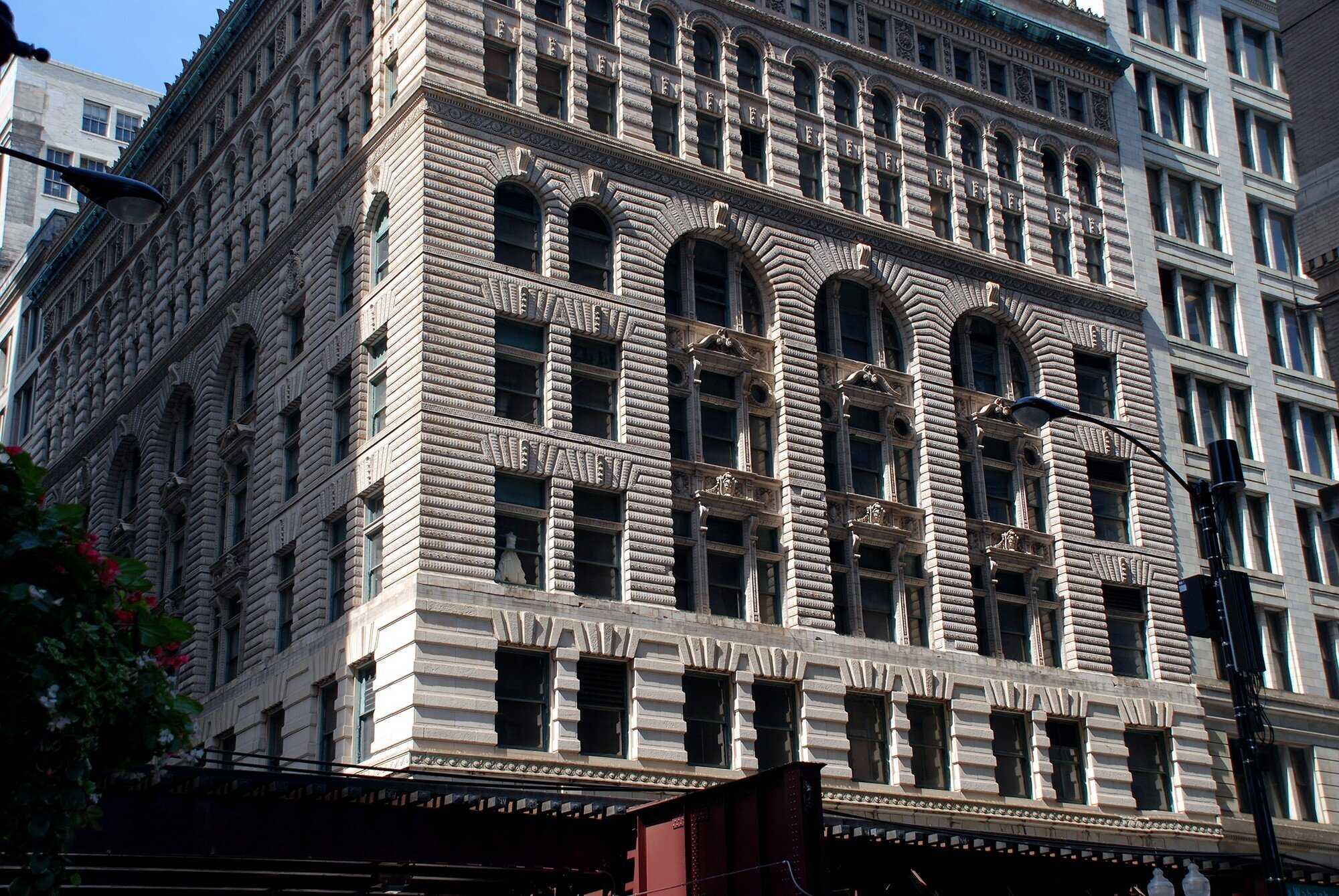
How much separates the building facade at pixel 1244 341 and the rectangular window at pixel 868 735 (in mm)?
12228

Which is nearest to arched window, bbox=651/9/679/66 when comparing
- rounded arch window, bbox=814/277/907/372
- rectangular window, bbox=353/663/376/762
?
rounded arch window, bbox=814/277/907/372

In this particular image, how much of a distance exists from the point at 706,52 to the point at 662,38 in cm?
148

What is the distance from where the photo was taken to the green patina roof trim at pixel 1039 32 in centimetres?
5534

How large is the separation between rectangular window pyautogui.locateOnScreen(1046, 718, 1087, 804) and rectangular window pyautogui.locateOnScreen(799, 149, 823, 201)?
1660cm

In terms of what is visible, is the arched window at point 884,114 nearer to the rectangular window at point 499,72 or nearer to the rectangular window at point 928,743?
the rectangular window at point 499,72

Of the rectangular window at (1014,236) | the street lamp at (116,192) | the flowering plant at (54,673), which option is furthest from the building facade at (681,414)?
the flowering plant at (54,673)

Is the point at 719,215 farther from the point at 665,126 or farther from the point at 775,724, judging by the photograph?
the point at 775,724

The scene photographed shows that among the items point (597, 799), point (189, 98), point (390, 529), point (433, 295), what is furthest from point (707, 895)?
point (189, 98)

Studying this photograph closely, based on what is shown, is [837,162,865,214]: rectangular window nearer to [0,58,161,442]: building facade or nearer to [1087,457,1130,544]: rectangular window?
[1087,457,1130,544]: rectangular window

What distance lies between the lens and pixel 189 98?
6144cm

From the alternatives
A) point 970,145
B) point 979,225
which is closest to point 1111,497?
point 979,225

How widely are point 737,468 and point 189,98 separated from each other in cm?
2824

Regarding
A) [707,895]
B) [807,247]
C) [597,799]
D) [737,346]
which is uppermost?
[807,247]

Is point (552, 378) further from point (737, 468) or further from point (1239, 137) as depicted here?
point (1239, 137)
